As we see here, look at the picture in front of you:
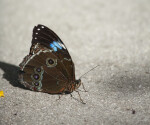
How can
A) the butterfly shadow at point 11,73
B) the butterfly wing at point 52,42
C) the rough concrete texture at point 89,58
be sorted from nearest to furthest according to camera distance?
the rough concrete texture at point 89,58 → the butterfly wing at point 52,42 → the butterfly shadow at point 11,73

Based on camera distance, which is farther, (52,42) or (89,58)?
(89,58)

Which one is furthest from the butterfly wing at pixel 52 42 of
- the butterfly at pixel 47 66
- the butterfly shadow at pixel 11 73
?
the butterfly shadow at pixel 11 73

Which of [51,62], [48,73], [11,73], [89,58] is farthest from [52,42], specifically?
[89,58]

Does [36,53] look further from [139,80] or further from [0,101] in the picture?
[139,80]

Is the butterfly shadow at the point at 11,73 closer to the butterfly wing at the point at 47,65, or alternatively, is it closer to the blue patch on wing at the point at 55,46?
the butterfly wing at the point at 47,65

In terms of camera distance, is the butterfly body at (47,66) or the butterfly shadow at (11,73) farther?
the butterfly shadow at (11,73)

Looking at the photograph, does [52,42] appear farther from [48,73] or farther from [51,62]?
[48,73]

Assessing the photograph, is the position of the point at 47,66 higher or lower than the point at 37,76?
higher
